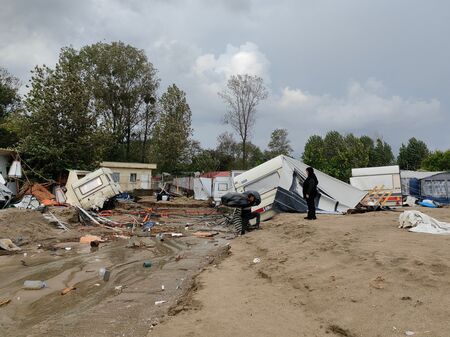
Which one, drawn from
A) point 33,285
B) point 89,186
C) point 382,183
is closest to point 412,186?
point 382,183

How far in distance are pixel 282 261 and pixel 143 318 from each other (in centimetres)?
310

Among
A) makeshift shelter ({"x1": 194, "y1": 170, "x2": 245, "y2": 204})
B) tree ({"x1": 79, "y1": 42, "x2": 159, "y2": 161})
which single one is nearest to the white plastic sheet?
makeshift shelter ({"x1": 194, "y1": 170, "x2": 245, "y2": 204})

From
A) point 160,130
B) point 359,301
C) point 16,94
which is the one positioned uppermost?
point 16,94

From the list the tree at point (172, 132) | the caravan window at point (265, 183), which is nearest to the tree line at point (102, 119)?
the tree at point (172, 132)

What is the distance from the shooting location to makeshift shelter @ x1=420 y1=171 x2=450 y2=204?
30.0m

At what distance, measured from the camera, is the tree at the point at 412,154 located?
60562 mm

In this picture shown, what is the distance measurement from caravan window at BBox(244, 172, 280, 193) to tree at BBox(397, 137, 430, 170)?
1939 inches

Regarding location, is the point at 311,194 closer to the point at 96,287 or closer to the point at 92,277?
the point at 92,277

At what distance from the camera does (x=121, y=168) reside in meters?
44.2

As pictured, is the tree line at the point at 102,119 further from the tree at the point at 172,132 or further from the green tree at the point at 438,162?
the green tree at the point at 438,162

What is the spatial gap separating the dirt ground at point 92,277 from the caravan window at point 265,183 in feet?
A: 8.31

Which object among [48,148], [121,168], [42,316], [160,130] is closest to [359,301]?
[42,316]

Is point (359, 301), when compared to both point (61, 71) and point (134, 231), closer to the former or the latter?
point (134, 231)

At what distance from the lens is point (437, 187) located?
30.5 m
